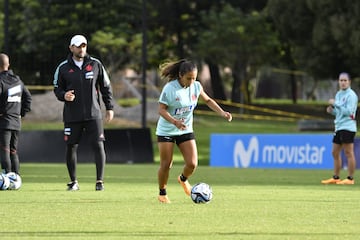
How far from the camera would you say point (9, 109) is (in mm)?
16688

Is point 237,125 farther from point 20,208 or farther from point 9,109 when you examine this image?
point 20,208

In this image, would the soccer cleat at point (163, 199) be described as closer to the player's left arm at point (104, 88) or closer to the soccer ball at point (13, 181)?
the player's left arm at point (104, 88)

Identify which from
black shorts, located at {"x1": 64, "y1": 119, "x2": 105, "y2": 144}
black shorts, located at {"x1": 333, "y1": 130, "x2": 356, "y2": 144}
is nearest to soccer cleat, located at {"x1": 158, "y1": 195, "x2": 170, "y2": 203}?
black shorts, located at {"x1": 64, "y1": 119, "x2": 105, "y2": 144}

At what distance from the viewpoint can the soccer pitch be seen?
10344 millimetres

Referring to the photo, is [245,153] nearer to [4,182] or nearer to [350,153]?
[350,153]

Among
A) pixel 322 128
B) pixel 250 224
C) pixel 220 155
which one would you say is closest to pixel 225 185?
pixel 250 224

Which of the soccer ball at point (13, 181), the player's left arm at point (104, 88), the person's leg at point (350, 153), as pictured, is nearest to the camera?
the player's left arm at point (104, 88)

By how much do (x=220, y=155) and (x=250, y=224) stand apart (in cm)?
1757

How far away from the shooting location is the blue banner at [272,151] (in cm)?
2688

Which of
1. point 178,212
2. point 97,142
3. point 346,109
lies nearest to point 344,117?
point 346,109

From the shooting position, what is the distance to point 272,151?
90.7ft

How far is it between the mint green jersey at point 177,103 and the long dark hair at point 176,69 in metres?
0.09

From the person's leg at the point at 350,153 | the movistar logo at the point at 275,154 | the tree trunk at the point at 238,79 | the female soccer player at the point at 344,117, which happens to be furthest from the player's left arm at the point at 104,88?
the tree trunk at the point at 238,79

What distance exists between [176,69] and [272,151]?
14.2 metres
